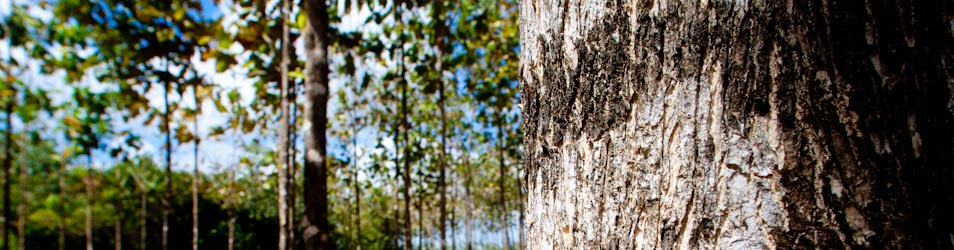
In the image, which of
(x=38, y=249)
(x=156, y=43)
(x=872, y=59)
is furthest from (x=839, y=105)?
(x=38, y=249)

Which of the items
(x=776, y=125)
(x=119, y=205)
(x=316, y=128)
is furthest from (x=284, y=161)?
(x=119, y=205)

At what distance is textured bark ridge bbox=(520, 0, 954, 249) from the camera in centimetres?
62

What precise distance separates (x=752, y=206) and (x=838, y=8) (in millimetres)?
269

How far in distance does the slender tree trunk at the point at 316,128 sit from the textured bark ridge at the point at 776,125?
2.93m

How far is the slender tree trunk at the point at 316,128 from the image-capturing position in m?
3.37

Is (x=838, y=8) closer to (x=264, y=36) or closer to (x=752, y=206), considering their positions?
(x=752, y=206)

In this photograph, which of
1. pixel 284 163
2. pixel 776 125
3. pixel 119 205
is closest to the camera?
pixel 776 125

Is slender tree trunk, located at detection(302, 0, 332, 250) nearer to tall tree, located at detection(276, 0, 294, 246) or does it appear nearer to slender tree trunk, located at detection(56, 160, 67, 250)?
tall tree, located at detection(276, 0, 294, 246)

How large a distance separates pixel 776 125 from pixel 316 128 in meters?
3.17

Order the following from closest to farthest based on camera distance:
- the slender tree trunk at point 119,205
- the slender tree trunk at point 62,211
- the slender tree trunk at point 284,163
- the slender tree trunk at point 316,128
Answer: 1. the slender tree trunk at point 316,128
2. the slender tree trunk at point 284,163
3. the slender tree trunk at point 62,211
4. the slender tree trunk at point 119,205

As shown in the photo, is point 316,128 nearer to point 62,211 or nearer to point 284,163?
point 284,163

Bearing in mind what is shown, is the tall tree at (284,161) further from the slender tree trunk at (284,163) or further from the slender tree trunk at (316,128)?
the slender tree trunk at (316,128)

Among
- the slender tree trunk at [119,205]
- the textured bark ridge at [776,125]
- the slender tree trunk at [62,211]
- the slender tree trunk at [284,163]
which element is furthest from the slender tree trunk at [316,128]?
the slender tree trunk at [62,211]

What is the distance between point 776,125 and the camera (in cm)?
64
